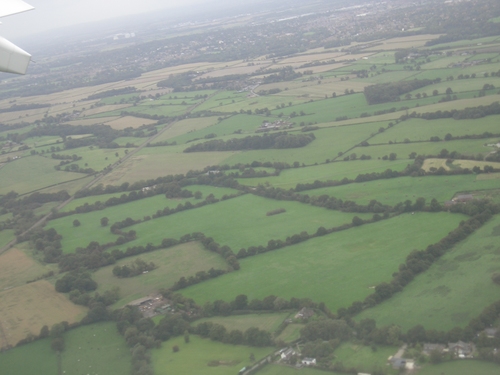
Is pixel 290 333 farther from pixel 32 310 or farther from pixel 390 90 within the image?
pixel 390 90

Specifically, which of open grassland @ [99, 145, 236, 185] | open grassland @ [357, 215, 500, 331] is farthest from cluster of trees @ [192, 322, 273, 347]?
open grassland @ [99, 145, 236, 185]

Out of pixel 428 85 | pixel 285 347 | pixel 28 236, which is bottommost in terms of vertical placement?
pixel 28 236

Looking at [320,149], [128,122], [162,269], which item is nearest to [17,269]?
[162,269]

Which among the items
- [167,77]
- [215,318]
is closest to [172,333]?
[215,318]

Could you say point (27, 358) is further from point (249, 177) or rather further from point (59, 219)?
point (249, 177)

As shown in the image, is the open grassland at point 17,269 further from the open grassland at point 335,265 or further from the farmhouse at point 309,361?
the farmhouse at point 309,361

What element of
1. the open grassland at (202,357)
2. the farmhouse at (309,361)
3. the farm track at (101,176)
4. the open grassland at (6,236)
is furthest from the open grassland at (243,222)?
the farmhouse at (309,361)
